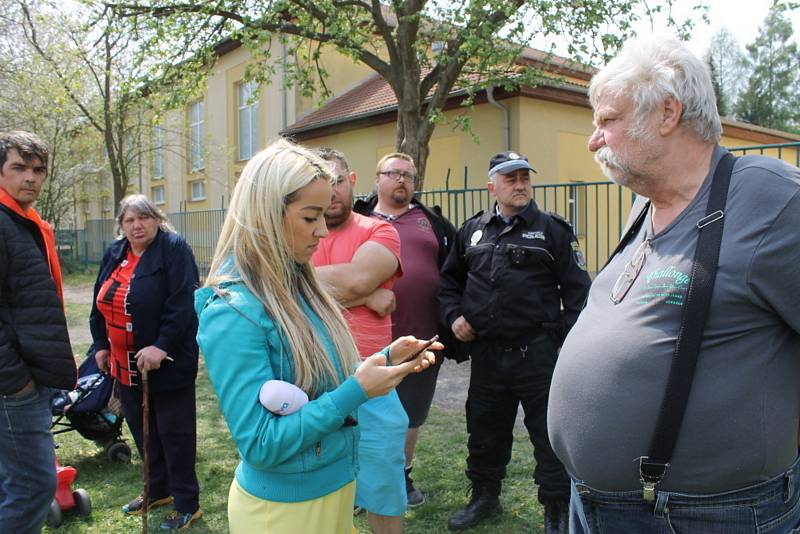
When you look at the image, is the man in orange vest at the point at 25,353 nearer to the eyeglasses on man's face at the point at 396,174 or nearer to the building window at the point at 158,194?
the eyeglasses on man's face at the point at 396,174

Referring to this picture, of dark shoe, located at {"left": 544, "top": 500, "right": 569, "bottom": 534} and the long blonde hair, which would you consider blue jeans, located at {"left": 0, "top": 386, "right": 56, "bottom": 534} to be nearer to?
the long blonde hair

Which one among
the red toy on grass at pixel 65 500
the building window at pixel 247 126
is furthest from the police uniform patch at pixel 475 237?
the building window at pixel 247 126

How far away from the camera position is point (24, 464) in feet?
9.42

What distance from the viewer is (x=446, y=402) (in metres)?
6.57

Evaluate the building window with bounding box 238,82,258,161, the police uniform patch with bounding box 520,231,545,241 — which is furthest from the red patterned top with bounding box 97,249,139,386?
the building window with bounding box 238,82,258,161

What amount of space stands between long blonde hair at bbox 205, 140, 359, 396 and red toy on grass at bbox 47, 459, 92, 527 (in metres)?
2.92

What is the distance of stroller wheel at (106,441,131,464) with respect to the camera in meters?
5.06

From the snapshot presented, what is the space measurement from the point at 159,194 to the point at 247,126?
861 centimetres

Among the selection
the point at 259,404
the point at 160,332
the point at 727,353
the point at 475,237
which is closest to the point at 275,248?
the point at 259,404

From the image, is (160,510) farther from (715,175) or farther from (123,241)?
(715,175)

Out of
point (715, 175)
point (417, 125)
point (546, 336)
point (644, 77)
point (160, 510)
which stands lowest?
point (160, 510)

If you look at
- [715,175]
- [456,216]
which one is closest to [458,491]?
[715,175]

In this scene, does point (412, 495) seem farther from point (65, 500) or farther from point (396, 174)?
point (65, 500)

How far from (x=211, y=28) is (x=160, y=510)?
346 inches
